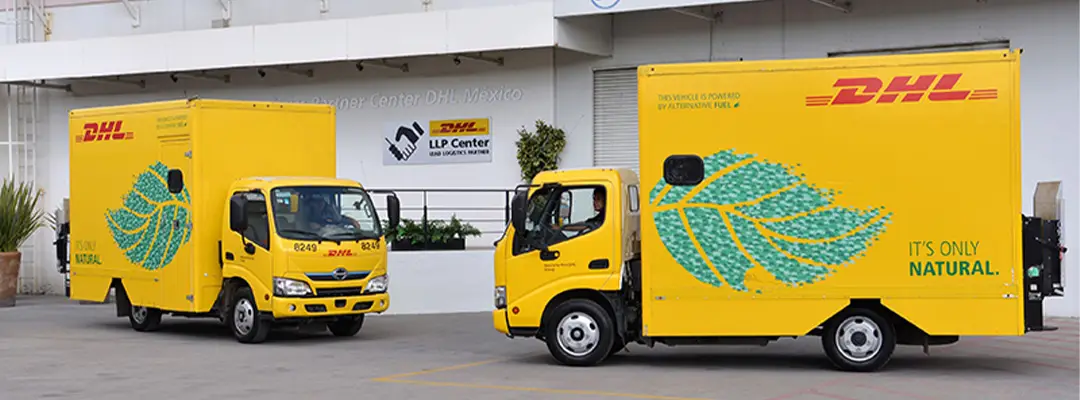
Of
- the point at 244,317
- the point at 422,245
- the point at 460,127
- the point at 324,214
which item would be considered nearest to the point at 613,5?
the point at 460,127

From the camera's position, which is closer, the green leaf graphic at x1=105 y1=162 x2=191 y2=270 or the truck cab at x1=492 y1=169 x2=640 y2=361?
the truck cab at x1=492 y1=169 x2=640 y2=361

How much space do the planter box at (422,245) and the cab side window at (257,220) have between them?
17.6 feet

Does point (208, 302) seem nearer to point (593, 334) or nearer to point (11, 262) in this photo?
point (593, 334)

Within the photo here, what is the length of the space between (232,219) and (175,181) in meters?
1.38

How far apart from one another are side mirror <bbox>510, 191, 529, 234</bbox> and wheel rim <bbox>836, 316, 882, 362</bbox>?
3.49m

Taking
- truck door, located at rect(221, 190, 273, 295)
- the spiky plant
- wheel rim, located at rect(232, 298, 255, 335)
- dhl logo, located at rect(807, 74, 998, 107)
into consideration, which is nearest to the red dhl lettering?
truck door, located at rect(221, 190, 273, 295)

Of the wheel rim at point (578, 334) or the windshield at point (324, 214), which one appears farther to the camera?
the windshield at point (324, 214)

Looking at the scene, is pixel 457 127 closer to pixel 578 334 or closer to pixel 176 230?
pixel 176 230

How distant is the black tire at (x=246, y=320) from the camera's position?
16.7 metres

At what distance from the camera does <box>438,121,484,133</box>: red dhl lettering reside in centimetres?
2389

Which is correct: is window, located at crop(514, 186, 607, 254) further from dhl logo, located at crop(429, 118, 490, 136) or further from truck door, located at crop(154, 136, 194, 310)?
dhl logo, located at crop(429, 118, 490, 136)

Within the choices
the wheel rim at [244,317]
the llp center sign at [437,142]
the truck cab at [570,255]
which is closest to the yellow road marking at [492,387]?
the truck cab at [570,255]

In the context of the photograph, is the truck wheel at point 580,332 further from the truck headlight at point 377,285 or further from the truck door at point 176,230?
the truck door at point 176,230

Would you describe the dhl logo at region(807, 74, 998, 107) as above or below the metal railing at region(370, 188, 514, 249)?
above
